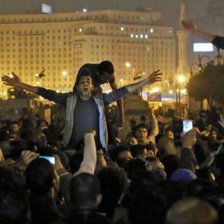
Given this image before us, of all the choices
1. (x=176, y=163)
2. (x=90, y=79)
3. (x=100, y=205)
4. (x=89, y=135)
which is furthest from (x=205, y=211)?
(x=90, y=79)

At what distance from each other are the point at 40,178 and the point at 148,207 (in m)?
1.15

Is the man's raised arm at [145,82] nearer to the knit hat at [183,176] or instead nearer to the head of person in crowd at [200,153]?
the head of person in crowd at [200,153]

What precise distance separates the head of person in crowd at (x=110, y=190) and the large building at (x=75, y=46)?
501 feet

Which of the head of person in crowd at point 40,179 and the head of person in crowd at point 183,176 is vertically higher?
the head of person in crowd at point 40,179

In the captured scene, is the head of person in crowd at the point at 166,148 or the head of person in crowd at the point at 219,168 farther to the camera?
the head of person in crowd at the point at 166,148

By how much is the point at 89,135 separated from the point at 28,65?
163652mm

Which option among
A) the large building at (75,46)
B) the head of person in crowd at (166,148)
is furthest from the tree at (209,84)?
the large building at (75,46)

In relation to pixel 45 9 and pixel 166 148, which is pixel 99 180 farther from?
pixel 45 9

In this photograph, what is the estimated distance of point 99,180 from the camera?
6.37 metres

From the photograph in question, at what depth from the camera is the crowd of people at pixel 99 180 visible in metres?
5.07

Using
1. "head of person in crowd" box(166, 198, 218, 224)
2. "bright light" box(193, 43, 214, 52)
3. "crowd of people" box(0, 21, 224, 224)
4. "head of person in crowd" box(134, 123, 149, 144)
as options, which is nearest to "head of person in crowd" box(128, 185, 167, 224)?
"crowd of people" box(0, 21, 224, 224)

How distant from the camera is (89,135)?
718 centimetres

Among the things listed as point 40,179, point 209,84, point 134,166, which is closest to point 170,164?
point 134,166

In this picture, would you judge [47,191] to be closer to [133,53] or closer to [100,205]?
[100,205]
